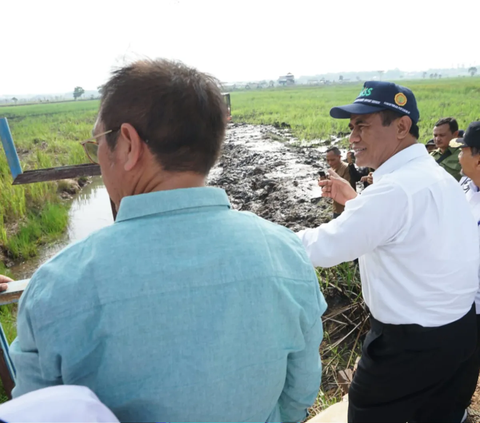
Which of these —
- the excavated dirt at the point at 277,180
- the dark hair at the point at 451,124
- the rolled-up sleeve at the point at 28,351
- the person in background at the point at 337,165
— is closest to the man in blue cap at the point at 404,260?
the rolled-up sleeve at the point at 28,351

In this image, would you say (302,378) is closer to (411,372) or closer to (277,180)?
(411,372)

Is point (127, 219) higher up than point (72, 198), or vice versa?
point (127, 219)

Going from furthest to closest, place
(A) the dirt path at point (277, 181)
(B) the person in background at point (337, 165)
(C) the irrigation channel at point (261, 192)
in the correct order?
(A) the dirt path at point (277, 181) → (C) the irrigation channel at point (261, 192) → (B) the person in background at point (337, 165)

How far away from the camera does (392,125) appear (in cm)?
151

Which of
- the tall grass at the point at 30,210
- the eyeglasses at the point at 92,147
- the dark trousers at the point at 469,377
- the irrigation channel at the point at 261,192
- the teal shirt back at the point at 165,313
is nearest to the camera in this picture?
the teal shirt back at the point at 165,313

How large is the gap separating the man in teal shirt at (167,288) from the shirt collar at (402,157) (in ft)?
2.71

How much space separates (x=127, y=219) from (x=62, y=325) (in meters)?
0.23

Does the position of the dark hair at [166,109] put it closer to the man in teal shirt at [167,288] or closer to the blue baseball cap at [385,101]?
the man in teal shirt at [167,288]

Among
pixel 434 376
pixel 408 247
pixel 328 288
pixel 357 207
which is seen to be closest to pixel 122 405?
pixel 357 207

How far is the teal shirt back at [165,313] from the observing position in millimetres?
634

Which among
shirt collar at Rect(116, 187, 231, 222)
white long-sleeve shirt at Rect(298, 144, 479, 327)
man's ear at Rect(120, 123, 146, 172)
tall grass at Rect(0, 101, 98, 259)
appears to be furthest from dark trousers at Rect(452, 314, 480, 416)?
tall grass at Rect(0, 101, 98, 259)

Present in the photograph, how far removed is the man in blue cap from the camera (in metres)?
1.30

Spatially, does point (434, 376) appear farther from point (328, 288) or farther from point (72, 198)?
point (72, 198)

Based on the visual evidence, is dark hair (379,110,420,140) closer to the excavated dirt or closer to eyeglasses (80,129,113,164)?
eyeglasses (80,129,113,164)
